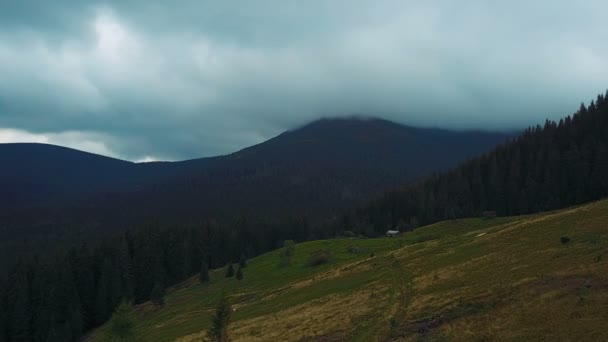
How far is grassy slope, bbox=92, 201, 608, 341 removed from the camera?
3072 cm

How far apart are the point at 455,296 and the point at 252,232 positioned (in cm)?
15329

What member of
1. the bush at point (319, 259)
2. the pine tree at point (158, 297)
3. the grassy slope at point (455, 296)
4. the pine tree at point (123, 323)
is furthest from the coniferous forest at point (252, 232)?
the pine tree at point (123, 323)

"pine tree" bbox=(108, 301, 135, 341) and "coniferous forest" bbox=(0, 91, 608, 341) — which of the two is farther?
"coniferous forest" bbox=(0, 91, 608, 341)

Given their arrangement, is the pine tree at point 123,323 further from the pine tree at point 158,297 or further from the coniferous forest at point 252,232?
the coniferous forest at point 252,232

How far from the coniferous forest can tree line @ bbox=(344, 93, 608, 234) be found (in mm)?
334

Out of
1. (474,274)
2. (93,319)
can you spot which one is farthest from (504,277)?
(93,319)

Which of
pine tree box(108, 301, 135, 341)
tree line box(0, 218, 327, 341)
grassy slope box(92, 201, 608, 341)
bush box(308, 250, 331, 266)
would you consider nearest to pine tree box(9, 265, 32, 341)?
tree line box(0, 218, 327, 341)

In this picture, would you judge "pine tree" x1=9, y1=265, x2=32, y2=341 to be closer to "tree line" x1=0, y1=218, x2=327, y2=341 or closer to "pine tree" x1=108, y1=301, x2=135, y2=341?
"tree line" x1=0, y1=218, x2=327, y2=341

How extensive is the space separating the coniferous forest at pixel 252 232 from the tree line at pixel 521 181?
334mm

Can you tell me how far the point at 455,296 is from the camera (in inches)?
1582

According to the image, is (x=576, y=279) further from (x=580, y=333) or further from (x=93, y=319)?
(x=93, y=319)

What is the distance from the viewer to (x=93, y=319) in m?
122

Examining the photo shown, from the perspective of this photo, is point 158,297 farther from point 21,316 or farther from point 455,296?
point 455,296

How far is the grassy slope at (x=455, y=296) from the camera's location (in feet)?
101
